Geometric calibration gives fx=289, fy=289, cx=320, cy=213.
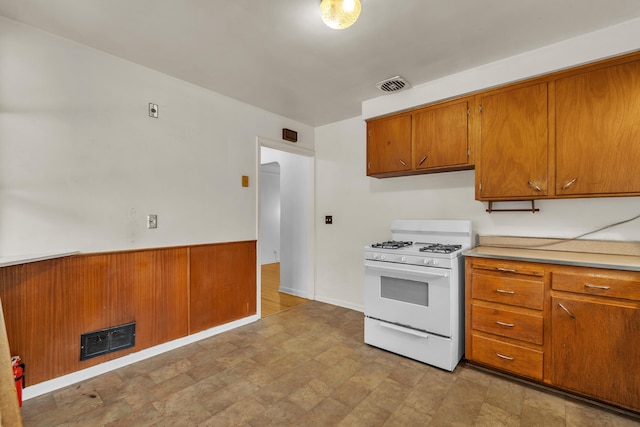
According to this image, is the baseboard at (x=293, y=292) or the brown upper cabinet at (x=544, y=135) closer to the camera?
the brown upper cabinet at (x=544, y=135)

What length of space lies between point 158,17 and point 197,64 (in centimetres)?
58

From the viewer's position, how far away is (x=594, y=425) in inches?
66.9

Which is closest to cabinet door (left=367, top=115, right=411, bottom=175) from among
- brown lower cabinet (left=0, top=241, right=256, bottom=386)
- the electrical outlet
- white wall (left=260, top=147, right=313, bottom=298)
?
white wall (left=260, top=147, right=313, bottom=298)

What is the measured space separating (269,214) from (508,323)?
18.9 feet

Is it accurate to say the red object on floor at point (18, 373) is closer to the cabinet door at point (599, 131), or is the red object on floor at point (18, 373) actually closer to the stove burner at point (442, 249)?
the stove burner at point (442, 249)

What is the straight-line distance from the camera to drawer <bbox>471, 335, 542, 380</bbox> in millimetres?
2047

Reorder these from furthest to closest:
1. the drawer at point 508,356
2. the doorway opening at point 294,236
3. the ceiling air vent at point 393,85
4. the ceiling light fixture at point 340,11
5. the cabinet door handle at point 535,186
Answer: the doorway opening at point 294,236
the ceiling air vent at point 393,85
the cabinet door handle at point 535,186
the drawer at point 508,356
the ceiling light fixture at point 340,11

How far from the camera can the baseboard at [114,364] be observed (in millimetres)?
1972

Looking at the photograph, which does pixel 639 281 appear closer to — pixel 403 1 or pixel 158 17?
pixel 403 1

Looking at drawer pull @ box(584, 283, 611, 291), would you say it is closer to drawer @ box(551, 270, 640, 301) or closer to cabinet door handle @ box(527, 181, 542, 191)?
drawer @ box(551, 270, 640, 301)

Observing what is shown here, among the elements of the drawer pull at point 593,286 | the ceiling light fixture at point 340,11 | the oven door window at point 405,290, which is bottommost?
the oven door window at point 405,290

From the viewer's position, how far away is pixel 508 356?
2.15 meters

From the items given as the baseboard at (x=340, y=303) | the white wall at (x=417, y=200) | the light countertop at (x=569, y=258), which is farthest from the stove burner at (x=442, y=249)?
the baseboard at (x=340, y=303)

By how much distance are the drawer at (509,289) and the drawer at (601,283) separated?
4.7 inches
